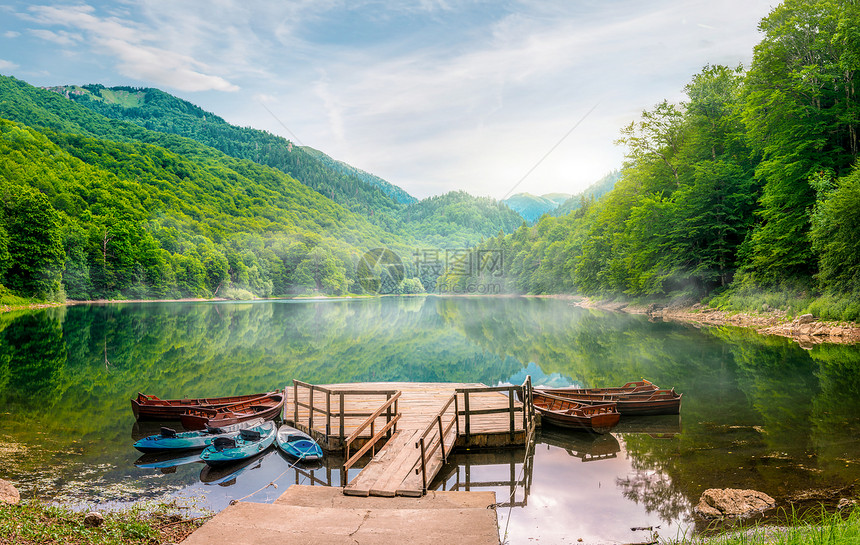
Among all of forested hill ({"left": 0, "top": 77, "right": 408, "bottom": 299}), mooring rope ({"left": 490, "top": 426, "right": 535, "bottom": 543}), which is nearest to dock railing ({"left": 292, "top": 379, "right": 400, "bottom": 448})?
mooring rope ({"left": 490, "top": 426, "right": 535, "bottom": 543})

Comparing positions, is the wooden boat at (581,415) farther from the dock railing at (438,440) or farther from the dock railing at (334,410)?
the dock railing at (334,410)

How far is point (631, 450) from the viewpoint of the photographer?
1285cm

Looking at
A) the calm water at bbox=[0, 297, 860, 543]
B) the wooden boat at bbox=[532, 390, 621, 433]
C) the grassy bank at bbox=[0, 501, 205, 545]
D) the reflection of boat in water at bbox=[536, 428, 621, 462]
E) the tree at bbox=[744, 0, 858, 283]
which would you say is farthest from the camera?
the tree at bbox=[744, 0, 858, 283]

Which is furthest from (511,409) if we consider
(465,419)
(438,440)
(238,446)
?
(238,446)

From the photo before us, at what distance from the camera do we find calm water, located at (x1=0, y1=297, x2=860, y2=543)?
388 inches

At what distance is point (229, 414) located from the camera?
1462 cm

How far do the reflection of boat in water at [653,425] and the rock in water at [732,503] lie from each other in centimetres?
474

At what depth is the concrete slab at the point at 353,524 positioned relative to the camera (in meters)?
6.10

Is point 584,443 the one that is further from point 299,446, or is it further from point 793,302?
point 793,302

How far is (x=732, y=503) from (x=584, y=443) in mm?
5004

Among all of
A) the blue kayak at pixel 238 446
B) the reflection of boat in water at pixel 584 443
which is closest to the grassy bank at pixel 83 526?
the blue kayak at pixel 238 446

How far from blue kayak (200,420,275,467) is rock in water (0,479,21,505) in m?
3.33

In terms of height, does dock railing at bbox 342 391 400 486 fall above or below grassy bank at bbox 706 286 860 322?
below

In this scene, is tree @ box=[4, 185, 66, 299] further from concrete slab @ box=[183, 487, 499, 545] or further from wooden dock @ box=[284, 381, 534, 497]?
concrete slab @ box=[183, 487, 499, 545]
